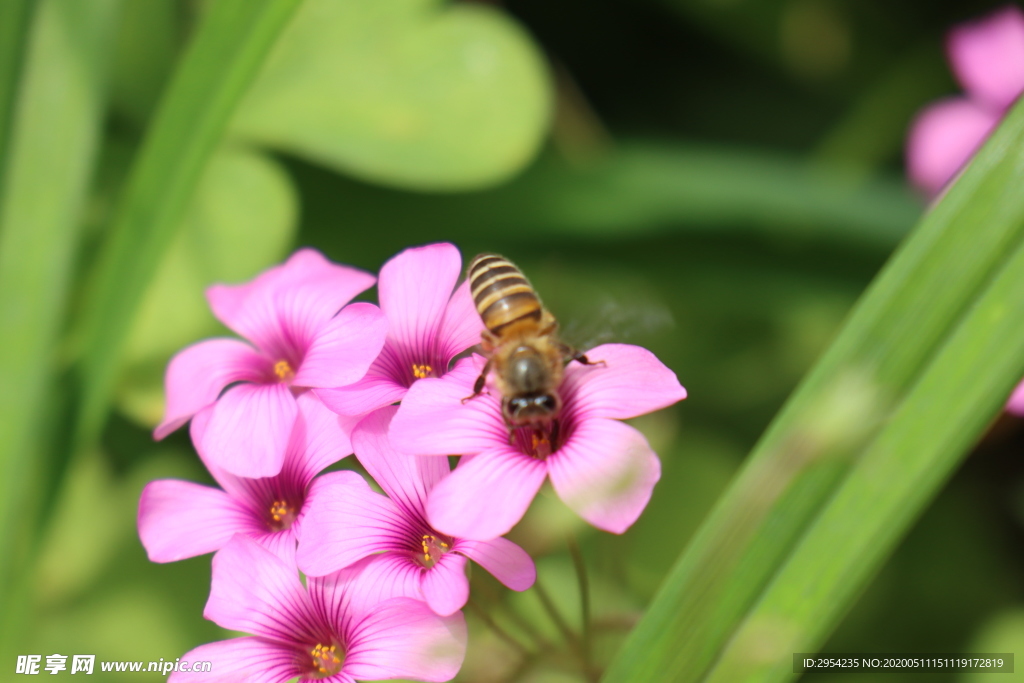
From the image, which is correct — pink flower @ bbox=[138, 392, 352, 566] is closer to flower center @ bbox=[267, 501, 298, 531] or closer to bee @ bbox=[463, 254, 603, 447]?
flower center @ bbox=[267, 501, 298, 531]

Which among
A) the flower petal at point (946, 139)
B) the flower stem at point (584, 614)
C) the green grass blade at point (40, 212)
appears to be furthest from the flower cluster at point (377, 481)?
the flower petal at point (946, 139)

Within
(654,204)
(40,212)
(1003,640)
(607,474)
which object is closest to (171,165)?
(40,212)

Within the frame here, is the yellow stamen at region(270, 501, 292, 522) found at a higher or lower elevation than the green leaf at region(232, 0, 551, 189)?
lower

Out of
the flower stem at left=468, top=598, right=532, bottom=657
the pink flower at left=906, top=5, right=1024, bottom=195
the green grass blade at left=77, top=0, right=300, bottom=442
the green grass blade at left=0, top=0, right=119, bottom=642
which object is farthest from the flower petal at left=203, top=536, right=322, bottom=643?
the pink flower at left=906, top=5, right=1024, bottom=195

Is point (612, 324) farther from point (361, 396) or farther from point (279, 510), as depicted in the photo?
point (279, 510)

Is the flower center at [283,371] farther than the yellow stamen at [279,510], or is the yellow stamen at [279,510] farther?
the flower center at [283,371]

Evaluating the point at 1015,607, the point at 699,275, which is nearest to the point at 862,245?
the point at 699,275

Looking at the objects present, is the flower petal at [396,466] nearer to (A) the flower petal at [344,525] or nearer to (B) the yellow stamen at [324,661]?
(A) the flower petal at [344,525]
